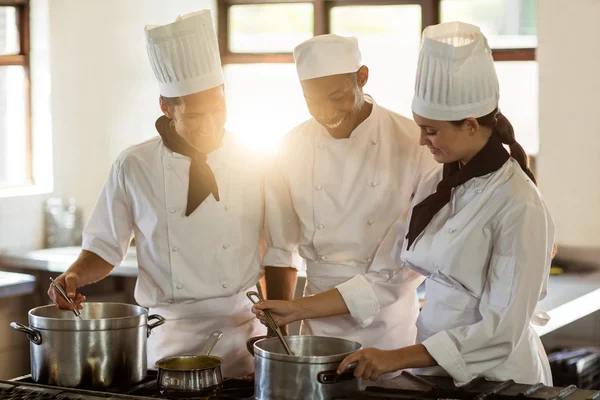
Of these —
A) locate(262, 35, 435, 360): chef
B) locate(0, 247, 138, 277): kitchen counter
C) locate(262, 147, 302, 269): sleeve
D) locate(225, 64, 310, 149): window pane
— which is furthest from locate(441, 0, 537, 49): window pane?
locate(262, 147, 302, 269): sleeve

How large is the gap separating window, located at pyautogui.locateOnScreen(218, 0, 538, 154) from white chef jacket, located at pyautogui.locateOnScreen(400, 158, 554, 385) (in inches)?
91.0

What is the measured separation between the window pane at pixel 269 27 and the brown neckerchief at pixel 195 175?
9.17 ft

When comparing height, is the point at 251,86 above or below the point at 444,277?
above

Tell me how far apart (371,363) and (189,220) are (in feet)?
2.67

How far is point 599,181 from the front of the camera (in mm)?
4410

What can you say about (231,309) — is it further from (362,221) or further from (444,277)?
(444,277)

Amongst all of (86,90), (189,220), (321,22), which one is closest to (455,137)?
(189,220)

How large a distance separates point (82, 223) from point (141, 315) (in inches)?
131

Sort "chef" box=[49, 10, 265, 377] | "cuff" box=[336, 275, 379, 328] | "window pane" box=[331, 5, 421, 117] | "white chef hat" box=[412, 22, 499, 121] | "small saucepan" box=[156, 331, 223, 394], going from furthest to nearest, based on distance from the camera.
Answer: "window pane" box=[331, 5, 421, 117] → "chef" box=[49, 10, 265, 377] → "cuff" box=[336, 275, 379, 328] → "white chef hat" box=[412, 22, 499, 121] → "small saucepan" box=[156, 331, 223, 394]

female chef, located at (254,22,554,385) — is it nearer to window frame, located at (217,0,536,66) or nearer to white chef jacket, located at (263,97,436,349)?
white chef jacket, located at (263,97,436,349)

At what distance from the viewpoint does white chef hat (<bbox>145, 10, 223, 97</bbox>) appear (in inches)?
92.6

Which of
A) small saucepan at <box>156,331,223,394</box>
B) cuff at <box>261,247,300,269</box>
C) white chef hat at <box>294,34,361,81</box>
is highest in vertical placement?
white chef hat at <box>294,34,361,81</box>

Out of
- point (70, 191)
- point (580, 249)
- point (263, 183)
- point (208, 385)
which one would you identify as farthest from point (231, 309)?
point (70, 191)

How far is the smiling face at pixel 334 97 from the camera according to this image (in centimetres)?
231
